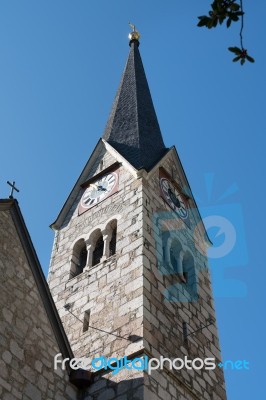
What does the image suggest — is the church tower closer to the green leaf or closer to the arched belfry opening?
the arched belfry opening

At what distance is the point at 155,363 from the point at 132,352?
1.42 feet

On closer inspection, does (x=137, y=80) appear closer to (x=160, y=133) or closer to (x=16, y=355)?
(x=160, y=133)

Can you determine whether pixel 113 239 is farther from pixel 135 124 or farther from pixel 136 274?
pixel 135 124

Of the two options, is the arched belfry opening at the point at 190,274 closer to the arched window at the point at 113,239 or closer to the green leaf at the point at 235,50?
the arched window at the point at 113,239

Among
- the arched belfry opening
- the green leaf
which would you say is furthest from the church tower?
the green leaf

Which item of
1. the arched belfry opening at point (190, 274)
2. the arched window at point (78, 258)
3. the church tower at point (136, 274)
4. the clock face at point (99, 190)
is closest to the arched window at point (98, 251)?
the church tower at point (136, 274)

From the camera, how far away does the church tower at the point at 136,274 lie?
1144 cm

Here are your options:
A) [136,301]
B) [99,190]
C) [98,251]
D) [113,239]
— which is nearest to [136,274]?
[136,301]

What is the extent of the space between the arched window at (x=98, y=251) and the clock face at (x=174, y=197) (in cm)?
202

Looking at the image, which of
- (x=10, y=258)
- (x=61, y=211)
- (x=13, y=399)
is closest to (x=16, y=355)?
(x=13, y=399)

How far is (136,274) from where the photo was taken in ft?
41.2

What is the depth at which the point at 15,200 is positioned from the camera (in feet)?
39.3

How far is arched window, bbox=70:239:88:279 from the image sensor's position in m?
14.6

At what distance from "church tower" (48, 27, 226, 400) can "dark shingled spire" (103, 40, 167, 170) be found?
8cm
